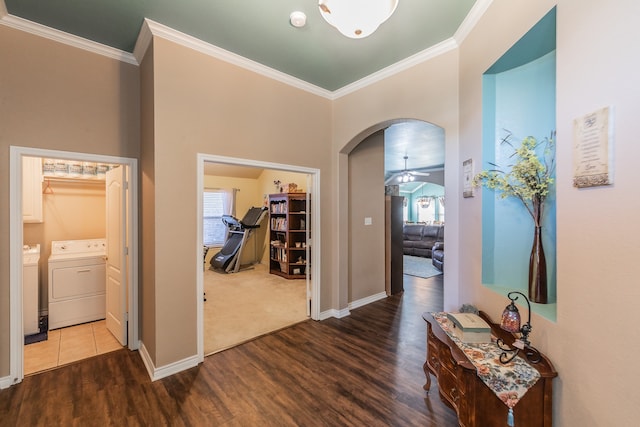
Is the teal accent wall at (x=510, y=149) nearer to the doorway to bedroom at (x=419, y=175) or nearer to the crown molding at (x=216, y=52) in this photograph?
the doorway to bedroom at (x=419, y=175)

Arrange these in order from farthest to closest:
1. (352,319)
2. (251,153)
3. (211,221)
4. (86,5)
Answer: (211,221), (352,319), (251,153), (86,5)

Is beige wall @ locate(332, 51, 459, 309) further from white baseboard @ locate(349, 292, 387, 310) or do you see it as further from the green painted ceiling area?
the green painted ceiling area

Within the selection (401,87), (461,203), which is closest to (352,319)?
(461,203)

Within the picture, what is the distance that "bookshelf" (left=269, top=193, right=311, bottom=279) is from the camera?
5816 mm

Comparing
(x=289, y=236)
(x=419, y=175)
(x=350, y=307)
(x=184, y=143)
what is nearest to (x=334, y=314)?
(x=350, y=307)

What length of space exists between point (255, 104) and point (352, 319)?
2.95 meters

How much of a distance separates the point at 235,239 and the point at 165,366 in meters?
4.26

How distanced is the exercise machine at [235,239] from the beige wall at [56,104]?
12.5 feet

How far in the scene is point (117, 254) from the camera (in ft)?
9.32

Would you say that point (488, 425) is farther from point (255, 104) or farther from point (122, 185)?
point (122, 185)

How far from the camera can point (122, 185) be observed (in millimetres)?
2744

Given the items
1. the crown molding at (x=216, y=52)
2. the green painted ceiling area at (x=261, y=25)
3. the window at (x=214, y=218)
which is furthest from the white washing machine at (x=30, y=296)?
the window at (x=214, y=218)

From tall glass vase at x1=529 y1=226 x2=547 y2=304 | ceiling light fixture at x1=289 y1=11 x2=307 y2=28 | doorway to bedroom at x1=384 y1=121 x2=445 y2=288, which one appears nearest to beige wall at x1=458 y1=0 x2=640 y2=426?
tall glass vase at x1=529 y1=226 x2=547 y2=304

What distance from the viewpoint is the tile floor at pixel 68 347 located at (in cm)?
251
